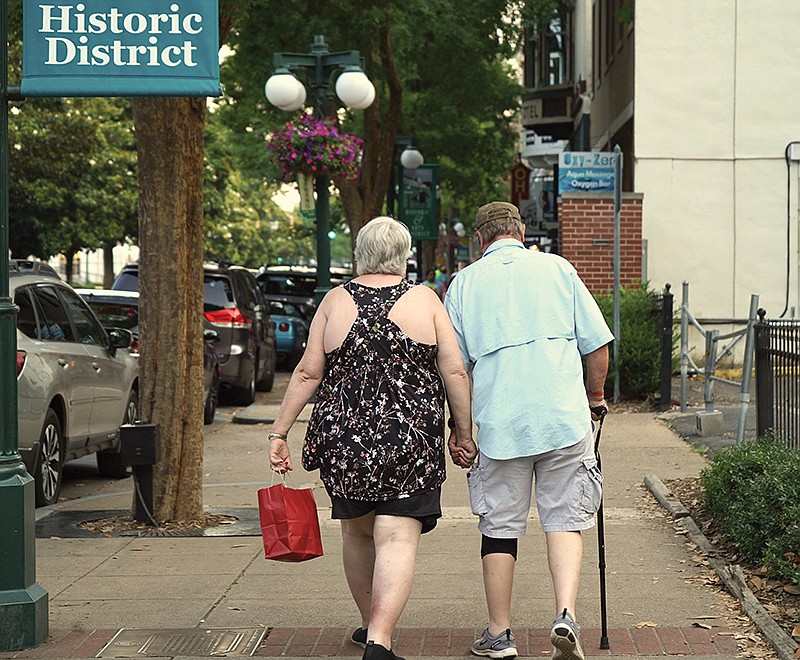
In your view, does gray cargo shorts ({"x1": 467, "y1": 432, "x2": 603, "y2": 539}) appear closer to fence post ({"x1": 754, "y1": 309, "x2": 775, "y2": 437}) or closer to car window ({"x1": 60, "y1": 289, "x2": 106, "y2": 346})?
fence post ({"x1": 754, "y1": 309, "x2": 775, "y2": 437})

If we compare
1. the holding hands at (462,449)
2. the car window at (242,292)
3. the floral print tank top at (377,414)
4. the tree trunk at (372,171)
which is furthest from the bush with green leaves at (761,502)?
the tree trunk at (372,171)

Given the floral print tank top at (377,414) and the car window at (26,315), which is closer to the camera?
the floral print tank top at (377,414)

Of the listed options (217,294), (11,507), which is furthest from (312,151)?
(11,507)

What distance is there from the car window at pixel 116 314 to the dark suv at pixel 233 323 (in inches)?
57.8

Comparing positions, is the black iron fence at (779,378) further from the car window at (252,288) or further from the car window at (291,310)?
the car window at (291,310)

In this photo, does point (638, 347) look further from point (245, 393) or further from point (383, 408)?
point (383, 408)

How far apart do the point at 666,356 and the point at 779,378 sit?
690 cm

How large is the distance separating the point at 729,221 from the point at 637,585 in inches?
523

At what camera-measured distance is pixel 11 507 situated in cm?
595

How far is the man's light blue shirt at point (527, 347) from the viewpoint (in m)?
5.72

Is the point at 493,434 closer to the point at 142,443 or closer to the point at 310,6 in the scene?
the point at 142,443

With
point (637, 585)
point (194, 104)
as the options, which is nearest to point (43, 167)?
point (194, 104)

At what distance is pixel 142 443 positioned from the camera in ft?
28.8

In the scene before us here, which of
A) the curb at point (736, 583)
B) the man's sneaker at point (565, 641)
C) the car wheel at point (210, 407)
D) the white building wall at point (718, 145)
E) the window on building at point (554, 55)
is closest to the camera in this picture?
the man's sneaker at point (565, 641)
